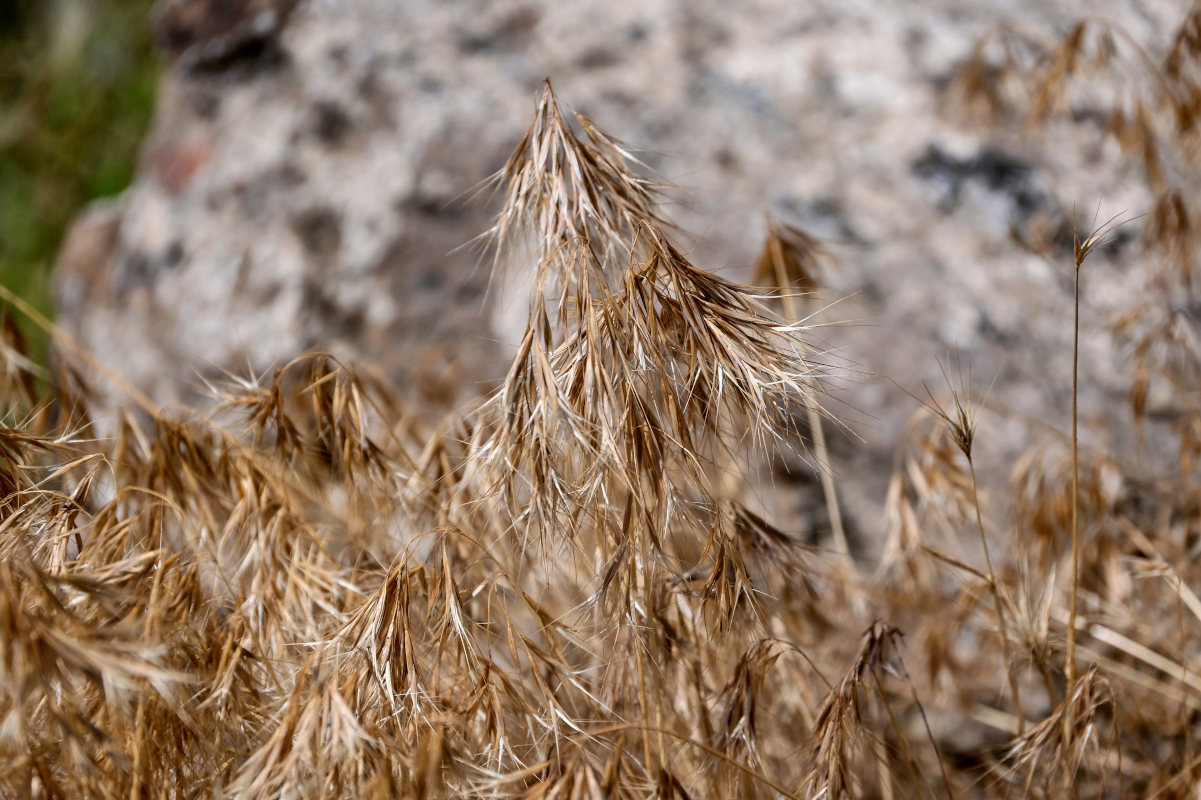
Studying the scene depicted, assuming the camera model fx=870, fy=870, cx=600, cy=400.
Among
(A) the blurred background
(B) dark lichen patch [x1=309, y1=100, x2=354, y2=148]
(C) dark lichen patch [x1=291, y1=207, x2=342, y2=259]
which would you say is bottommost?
(A) the blurred background

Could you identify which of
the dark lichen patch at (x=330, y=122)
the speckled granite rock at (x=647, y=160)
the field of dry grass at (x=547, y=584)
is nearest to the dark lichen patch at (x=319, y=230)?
the speckled granite rock at (x=647, y=160)

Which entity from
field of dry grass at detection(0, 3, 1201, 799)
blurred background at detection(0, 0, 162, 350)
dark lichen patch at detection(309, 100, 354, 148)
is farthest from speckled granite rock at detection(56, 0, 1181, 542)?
blurred background at detection(0, 0, 162, 350)

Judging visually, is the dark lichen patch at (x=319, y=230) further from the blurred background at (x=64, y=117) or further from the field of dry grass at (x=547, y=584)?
the blurred background at (x=64, y=117)

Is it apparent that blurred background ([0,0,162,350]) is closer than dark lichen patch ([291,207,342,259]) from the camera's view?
No

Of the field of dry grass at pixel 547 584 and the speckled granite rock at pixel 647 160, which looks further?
the speckled granite rock at pixel 647 160

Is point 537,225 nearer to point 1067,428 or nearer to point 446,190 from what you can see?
point 446,190

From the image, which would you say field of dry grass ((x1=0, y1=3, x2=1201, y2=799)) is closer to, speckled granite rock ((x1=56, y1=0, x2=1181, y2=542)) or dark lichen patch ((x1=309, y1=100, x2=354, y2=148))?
speckled granite rock ((x1=56, y1=0, x2=1181, y2=542))

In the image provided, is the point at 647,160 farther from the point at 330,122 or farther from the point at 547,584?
the point at 547,584
